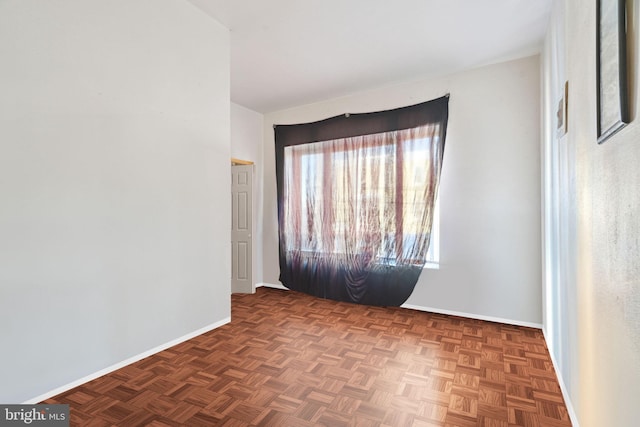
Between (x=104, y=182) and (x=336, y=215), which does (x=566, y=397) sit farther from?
(x=104, y=182)

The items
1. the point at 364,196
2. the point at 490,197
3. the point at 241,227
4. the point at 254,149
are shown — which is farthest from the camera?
the point at 254,149

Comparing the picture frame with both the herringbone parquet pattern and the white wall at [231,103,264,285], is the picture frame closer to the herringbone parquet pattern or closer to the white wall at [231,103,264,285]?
the herringbone parquet pattern

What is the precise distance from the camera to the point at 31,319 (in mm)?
2037

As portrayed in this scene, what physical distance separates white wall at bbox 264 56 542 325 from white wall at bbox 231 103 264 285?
2.59 meters

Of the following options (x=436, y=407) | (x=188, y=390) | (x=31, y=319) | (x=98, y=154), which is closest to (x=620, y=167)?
(x=436, y=407)

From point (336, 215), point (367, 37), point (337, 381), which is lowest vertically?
point (337, 381)

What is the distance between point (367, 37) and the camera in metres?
3.27

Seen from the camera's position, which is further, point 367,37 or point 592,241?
point 367,37

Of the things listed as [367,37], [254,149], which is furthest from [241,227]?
[367,37]

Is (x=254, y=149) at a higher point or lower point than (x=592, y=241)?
higher

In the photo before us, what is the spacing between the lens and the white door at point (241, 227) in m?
5.15

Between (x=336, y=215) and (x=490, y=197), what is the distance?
199 cm

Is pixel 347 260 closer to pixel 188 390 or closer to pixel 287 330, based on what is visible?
pixel 287 330

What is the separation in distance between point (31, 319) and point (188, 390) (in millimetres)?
1077
